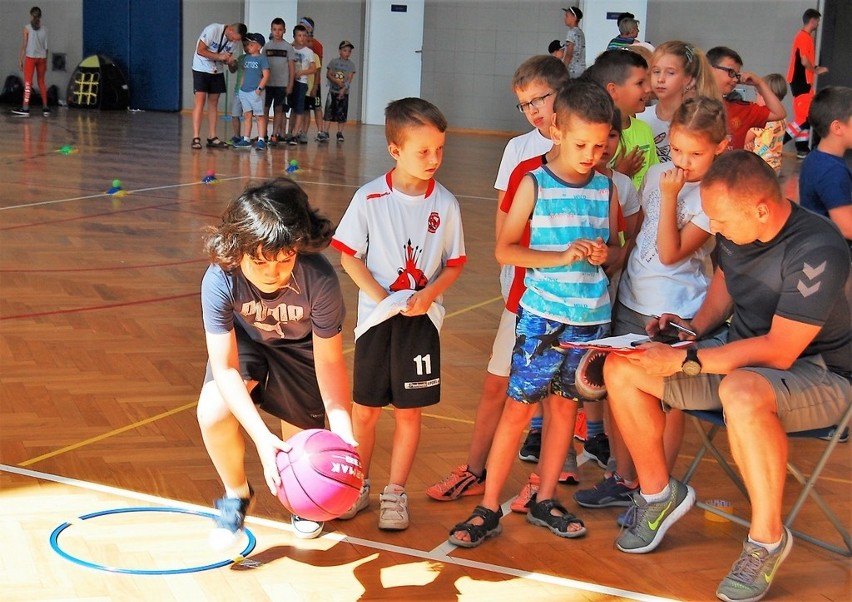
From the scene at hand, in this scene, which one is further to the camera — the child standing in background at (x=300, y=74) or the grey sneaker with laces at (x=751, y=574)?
the child standing in background at (x=300, y=74)

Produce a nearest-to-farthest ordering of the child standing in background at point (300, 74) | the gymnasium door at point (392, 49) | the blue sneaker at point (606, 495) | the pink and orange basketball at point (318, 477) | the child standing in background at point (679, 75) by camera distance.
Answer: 1. the pink and orange basketball at point (318, 477)
2. the blue sneaker at point (606, 495)
3. the child standing in background at point (679, 75)
4. the child standing in background at point (300, 74)
5. the gymnasium door at point (392, 49)

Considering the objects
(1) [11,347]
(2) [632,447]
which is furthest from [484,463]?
(1) [11,347]

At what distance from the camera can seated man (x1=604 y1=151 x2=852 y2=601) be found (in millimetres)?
2900

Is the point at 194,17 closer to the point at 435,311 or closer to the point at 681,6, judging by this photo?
the point at 681,6

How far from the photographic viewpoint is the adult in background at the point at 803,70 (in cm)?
1490

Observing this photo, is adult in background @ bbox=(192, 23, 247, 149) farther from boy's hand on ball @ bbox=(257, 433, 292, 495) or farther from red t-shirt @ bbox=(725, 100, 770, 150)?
boy's hand on ball @ bbox=(257, 433, 292, 495)

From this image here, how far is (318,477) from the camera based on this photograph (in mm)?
2637

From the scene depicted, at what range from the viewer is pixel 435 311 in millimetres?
3270

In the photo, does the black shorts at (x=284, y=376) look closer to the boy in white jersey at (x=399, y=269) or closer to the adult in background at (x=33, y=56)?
the boy in white jersey at (x=399, y=269)

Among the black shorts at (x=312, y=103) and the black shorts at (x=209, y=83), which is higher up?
the black shorts at (x=209, y=83)

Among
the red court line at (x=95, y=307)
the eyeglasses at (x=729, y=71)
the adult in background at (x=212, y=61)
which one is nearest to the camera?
the eyeglasses at (x=729, y=71)

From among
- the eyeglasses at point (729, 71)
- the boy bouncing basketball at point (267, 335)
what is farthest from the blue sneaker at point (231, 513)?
the eyeglasses at point (729, 71)

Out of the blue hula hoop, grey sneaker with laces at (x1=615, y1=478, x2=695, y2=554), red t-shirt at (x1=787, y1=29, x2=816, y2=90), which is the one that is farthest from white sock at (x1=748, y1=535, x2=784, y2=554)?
red t-shirt at (x1=787, y1=29, x2=816, y2=90)

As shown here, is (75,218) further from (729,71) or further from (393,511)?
(393,511)
